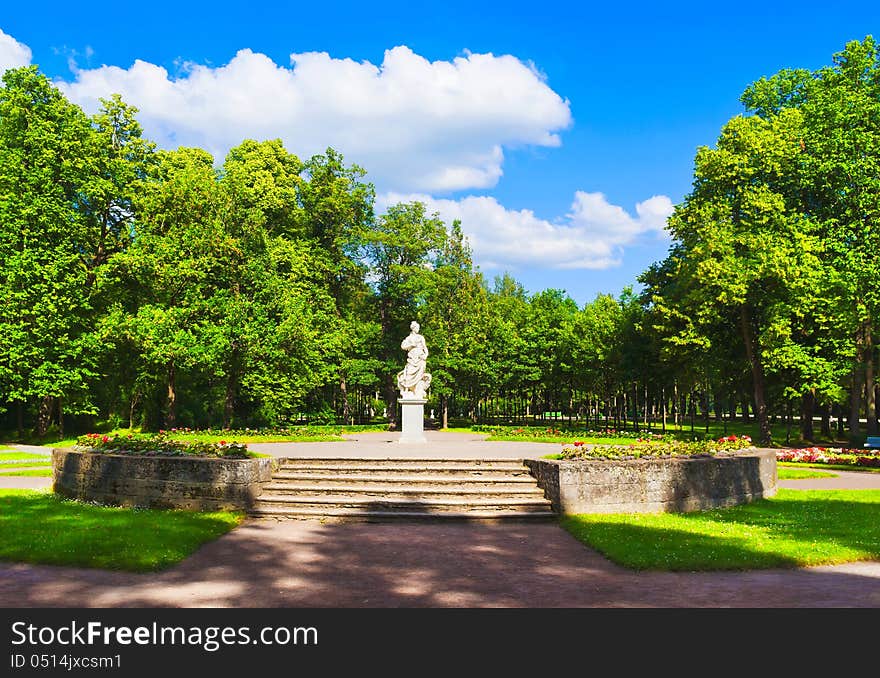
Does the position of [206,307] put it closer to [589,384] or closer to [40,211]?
[40,211]

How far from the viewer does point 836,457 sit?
2339 centimetres

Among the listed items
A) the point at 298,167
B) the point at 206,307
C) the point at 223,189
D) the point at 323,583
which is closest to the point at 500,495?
the point at 323,583

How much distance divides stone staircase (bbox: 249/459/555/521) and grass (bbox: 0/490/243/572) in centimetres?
133

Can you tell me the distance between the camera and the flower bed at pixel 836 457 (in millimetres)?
22244

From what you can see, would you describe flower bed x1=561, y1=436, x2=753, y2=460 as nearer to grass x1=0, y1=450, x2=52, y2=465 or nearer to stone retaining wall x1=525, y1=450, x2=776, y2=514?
stone retaining wall x1=525, y1=450, x2=776, y2=514

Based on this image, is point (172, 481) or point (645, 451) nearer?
point (172, 481)

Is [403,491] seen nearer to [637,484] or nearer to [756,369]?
[637,484]

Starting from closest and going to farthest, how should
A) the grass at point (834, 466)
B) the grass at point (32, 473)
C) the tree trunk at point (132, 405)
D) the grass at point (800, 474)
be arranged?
the grass at point (32, 473)
the grass at point (800, 474)
the grass at point (834, 466)
the tree trunk at point (132, 405)

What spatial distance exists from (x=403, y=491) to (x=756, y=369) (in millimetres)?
23768

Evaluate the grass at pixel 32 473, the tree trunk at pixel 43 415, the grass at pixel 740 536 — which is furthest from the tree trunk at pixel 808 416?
the tree trunk at pixel 43 415

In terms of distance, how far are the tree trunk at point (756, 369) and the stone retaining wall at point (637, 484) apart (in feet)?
58.1

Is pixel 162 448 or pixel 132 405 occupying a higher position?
pixel 132 405

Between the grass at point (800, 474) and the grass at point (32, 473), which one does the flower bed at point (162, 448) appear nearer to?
the grass at point (32, 473)

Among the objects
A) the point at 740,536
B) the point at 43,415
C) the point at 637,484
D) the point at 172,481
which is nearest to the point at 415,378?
the point at 172,481
